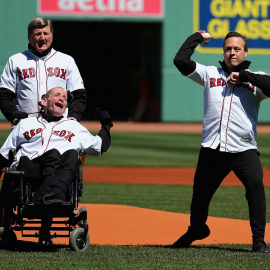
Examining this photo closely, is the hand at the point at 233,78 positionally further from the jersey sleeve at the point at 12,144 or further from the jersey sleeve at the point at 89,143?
the jersey sleeve at the point at 12,144

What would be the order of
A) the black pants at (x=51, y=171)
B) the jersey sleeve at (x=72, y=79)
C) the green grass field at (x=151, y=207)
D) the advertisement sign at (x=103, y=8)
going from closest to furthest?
the green grass field at (x=151, y=207)
the black pants at (x=51, y=171)
the jersey sleeve at (x=72, y=79)
the advertisement sign at (x=103, y=8)

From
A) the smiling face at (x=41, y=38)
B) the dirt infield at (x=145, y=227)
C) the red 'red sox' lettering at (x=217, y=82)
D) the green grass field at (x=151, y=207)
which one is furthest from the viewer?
the dirt infield at (x=145, y=227)

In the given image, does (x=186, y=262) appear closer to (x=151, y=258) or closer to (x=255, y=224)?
(x=151, y=258)

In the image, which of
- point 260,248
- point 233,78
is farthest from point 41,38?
point 260,248

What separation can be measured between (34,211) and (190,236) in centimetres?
149

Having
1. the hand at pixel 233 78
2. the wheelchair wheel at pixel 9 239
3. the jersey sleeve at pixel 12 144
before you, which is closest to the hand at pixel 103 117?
the jersey sleeve at pixel 12 144

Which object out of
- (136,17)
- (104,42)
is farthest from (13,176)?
(104,42)

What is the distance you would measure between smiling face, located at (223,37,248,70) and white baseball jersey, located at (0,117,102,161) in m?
1.30

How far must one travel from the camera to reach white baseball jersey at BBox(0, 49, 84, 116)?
307 inches

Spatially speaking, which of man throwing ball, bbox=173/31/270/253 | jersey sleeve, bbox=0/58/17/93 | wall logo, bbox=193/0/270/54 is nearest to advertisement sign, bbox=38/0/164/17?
wall logo, bbox=193/0/270/54

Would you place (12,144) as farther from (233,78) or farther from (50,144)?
(233,78)

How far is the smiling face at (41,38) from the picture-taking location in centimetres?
762

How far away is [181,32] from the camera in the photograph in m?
30.8

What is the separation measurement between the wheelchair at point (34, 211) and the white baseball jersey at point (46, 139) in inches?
4.7
